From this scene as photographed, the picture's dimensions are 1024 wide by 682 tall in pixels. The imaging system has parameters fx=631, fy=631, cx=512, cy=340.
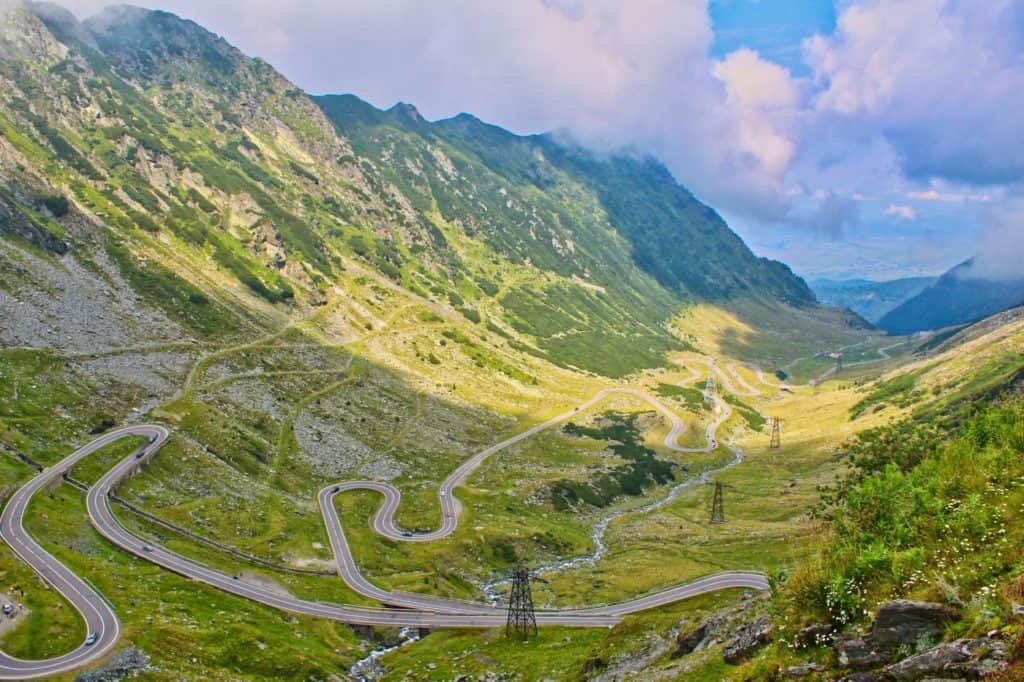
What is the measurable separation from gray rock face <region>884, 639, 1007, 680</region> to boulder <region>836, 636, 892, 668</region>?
2.04 metres

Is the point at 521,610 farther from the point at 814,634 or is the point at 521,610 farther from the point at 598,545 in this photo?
the point at 814,634

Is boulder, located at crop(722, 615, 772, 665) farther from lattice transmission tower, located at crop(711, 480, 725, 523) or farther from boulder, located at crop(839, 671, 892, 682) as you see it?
lattice transmission tower, located at crop(711, 480, 725, 523)

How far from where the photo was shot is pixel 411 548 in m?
111

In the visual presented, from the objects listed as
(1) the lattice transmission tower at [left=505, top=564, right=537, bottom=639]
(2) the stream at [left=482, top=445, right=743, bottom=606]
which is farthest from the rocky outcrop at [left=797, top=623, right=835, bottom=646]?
(2) the stream at [left=482, top=445, right=743, bottom=606]

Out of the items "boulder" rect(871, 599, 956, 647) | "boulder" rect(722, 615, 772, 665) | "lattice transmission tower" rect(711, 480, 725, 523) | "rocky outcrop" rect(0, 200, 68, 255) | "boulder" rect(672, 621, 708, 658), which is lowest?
"lattice transmission tower" rect(711, 480, 725, 523)

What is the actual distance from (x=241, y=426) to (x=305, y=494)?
24535 mm

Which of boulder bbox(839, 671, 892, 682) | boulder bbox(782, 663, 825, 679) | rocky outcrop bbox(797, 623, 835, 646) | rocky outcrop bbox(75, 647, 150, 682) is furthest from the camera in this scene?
rocky outcrop bbox(75, 647, 150, 682)

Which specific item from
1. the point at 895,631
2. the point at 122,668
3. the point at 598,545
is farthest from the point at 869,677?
the point at 598,545

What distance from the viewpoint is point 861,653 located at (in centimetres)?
2280

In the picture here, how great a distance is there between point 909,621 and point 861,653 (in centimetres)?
231

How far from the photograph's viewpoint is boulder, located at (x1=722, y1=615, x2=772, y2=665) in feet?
108

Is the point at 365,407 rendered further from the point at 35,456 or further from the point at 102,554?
the point at 102,554

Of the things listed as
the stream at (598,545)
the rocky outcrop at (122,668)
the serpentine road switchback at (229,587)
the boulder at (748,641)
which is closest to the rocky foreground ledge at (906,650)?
the boulder at (748,641)

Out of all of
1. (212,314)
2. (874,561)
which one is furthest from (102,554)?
(212,314)
